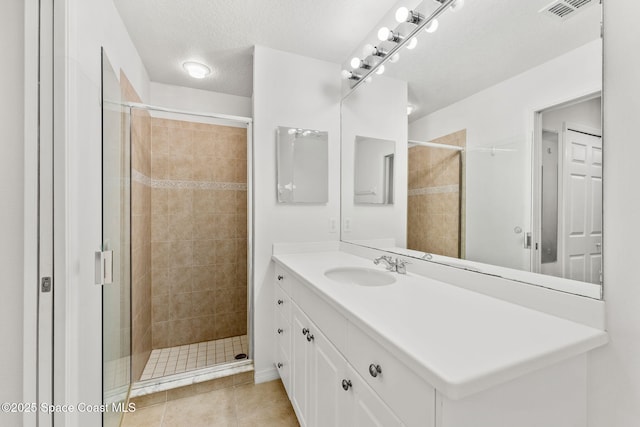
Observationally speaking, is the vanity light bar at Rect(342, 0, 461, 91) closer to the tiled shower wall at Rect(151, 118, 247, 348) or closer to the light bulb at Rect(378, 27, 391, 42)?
the light bulb at Rect(378, 27, 391, 42)

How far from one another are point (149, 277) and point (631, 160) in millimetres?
2898

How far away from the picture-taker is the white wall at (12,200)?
0.81 metres

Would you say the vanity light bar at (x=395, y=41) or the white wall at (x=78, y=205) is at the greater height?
the vanity light bar at (x=395, y=41)

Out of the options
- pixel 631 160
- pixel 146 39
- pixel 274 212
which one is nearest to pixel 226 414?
pixel 274 212

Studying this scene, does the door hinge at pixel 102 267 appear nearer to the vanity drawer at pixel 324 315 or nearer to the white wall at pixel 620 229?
the vanity drawer at pixel 324 315

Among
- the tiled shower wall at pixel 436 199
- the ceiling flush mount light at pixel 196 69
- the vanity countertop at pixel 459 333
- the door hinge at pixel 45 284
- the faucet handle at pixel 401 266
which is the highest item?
the ceiling flush mount light at pixel 196 69

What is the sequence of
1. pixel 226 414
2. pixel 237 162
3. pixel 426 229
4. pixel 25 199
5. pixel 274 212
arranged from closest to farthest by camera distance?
pixel 25 199
pixel 426 229
pixel 226 414
pixel 274 212
pixel 237 162

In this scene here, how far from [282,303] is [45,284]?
3.59 feet

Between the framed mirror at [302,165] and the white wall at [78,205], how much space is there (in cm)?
103

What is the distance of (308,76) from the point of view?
6.50ft

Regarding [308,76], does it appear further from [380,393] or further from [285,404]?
[285,404]

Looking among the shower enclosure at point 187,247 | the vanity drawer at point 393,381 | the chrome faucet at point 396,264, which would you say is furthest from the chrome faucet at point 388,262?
the shower enclosure at point 187,247

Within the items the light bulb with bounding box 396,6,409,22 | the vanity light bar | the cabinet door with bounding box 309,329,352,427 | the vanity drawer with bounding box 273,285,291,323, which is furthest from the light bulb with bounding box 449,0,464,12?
the vanity drawer with bounding box 273,285,291,323

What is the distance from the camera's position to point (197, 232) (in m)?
2.50
